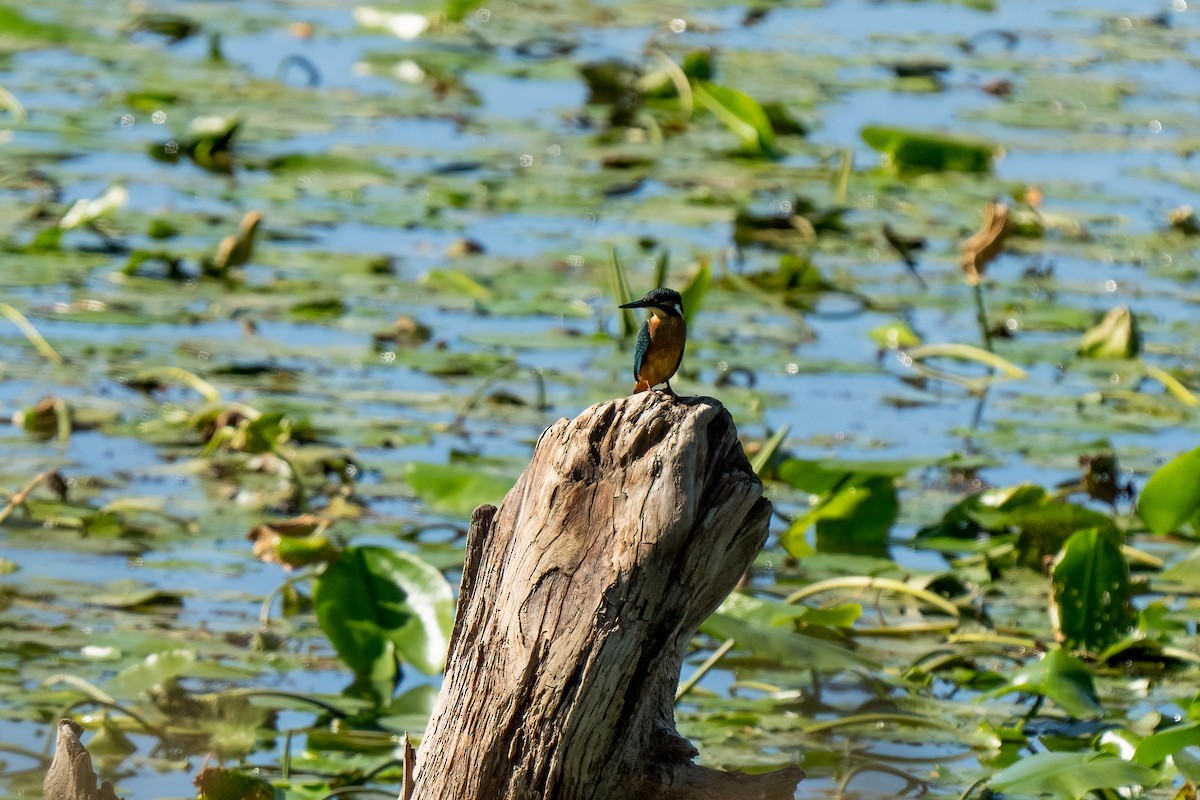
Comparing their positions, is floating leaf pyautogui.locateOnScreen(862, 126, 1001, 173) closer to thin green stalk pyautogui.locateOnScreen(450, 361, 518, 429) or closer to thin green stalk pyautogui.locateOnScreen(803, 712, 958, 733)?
thin green stalk pyautogui.locateOnScreen(450, 361, 518, 429)

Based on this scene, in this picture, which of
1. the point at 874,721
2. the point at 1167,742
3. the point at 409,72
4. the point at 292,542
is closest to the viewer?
the point at 1167,742

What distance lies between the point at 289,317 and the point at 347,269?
1.78 feet

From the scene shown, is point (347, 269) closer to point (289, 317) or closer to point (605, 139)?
point (289, 317)

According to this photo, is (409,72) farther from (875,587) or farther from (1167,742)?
(1167,742)

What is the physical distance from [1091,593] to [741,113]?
360 centimetres

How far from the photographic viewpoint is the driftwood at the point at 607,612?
7.58 ft

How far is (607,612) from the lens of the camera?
2.31 metres

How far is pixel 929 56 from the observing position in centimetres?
1060

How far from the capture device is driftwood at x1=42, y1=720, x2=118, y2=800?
2595 millimetres

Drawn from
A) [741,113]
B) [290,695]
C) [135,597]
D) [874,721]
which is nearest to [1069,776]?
[874,721]

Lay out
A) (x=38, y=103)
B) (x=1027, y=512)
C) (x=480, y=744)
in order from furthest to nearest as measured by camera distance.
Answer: (x=38, y=103)
(x=1027, y=512)
(x=480, y=744)

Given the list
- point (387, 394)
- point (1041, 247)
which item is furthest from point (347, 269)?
point (1041, 247)

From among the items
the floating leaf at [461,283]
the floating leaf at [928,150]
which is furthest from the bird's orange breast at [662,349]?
the floating leaf at [928,150]

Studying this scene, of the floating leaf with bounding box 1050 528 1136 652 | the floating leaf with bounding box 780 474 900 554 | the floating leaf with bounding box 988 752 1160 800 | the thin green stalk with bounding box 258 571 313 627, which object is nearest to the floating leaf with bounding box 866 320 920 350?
the floating leaf with bounding box 780 474 900 554
